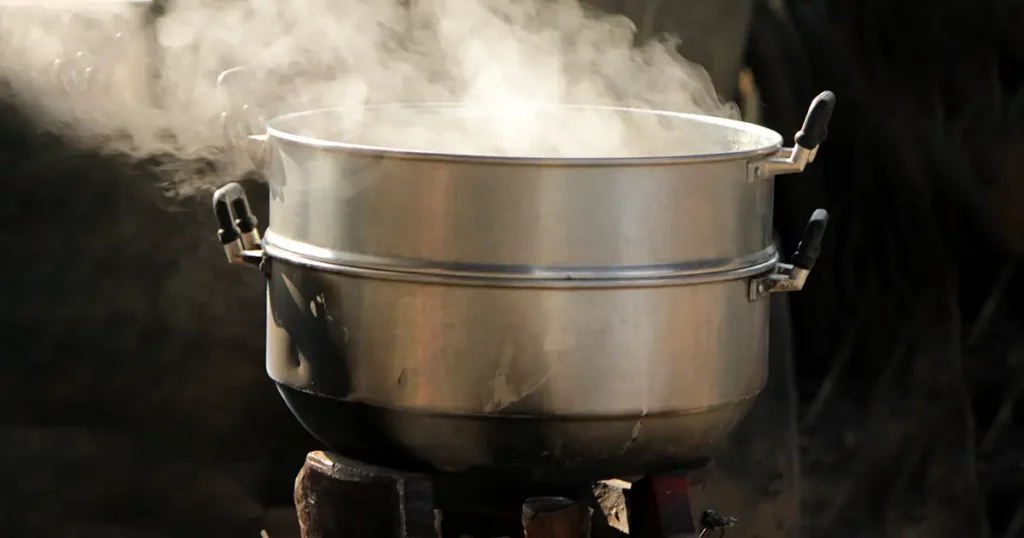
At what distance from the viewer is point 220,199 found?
2.02 m

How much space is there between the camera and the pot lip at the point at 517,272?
180cm

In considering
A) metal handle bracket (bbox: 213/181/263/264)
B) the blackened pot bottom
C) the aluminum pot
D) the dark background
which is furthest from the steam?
the blackened pot bottom

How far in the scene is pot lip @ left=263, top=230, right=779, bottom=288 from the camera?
1.80 metres

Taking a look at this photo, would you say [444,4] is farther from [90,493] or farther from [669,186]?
[90,493]

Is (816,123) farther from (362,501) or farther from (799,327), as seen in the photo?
(799,327)

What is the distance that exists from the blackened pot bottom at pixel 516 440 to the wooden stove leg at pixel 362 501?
31 mm

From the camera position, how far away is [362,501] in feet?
6.65

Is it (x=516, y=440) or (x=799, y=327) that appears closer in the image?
(x=516, y=440)

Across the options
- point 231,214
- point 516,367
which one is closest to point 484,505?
point 516,367

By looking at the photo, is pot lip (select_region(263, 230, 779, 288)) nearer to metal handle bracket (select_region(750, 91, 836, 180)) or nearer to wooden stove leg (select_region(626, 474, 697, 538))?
metal handle bracket (select_region(750, 91, 836, 180))

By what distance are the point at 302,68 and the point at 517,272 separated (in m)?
1.03

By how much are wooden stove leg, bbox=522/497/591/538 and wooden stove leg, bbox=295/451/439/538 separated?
0.15 m

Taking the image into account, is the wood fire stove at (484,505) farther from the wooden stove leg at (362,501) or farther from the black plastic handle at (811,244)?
the black plastic handle at (811,244)

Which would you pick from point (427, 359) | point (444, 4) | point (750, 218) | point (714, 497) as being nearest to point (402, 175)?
point (427, 359)
